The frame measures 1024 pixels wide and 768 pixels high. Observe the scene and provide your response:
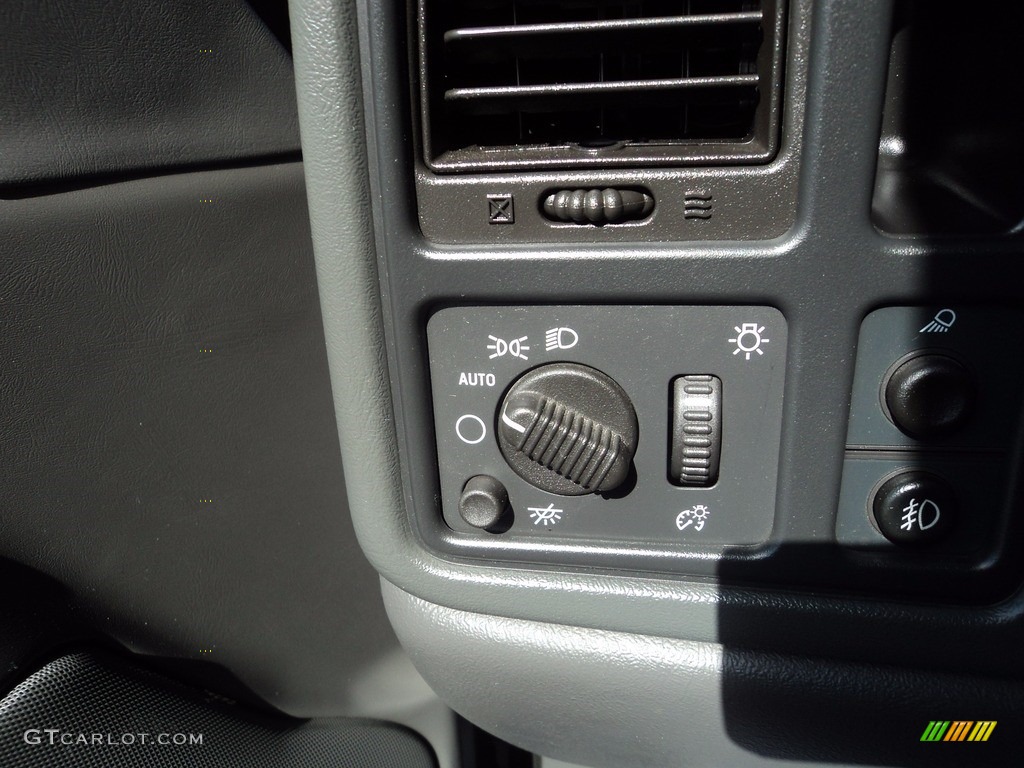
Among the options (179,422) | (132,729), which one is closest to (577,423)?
(179,422)

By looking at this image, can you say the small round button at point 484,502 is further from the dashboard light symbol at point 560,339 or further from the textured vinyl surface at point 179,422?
the textured vinyl surface at point 179,422

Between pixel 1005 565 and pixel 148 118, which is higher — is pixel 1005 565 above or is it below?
below

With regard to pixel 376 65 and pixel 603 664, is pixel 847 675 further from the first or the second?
pixel 376 65

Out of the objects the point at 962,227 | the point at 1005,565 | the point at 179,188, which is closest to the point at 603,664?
the point at 1005,565

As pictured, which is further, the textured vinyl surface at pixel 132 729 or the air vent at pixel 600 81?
the textured vinyl surface at pixel 132 729

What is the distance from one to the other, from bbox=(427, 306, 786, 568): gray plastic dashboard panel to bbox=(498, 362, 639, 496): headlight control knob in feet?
0.04

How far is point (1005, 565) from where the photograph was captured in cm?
58

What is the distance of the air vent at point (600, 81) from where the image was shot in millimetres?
513

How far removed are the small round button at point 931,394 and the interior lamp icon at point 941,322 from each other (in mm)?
18

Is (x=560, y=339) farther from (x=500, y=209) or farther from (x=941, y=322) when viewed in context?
(x=941, y=322)

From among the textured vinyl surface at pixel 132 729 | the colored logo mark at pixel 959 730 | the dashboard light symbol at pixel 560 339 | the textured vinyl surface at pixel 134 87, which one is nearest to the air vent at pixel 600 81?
the dashboard light symbol at pixel 560 339

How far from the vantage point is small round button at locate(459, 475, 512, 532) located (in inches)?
25.0

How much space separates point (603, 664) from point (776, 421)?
278 millimetres

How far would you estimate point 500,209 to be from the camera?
56 cm
